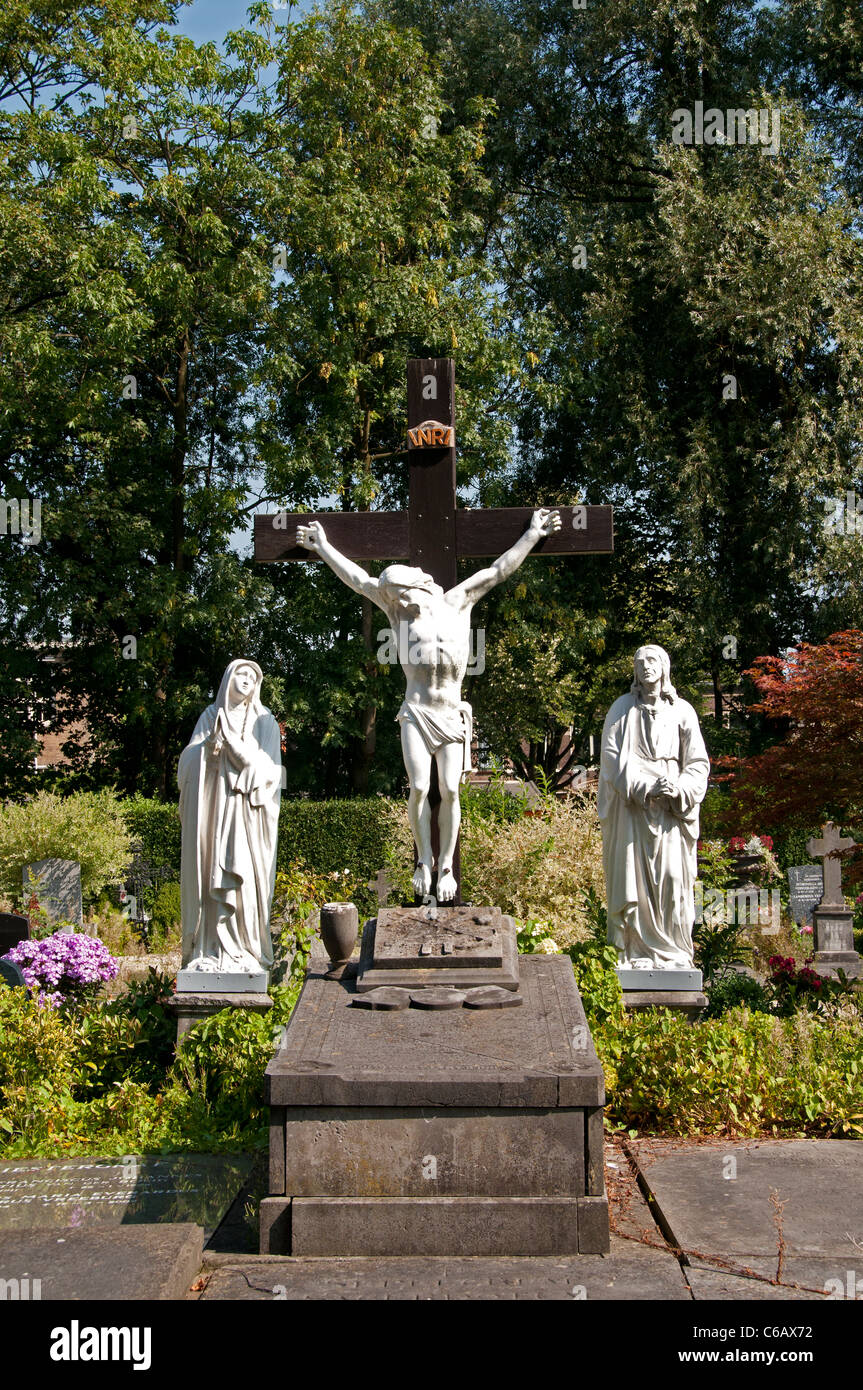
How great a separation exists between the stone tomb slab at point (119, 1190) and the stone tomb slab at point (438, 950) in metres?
1.09

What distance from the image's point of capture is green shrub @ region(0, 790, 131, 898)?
14453mm

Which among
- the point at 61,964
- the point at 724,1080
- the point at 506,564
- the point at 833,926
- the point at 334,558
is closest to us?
the point at 724,1080

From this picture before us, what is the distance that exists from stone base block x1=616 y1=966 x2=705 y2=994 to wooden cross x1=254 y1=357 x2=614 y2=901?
94.9 inches

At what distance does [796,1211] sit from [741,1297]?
0.83m

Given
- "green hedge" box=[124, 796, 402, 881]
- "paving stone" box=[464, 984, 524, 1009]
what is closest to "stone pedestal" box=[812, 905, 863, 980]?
"green hedge" box=[124, 796, 402, 881]

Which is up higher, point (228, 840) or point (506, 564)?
point (506, 564)

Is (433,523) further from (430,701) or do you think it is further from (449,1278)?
(449,1278)

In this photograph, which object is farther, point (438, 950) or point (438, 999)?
point (438, 950)

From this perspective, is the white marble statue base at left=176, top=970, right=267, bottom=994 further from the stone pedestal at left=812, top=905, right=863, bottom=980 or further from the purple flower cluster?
the stone pedestal at left=812, top=905, right=863, bottom=980

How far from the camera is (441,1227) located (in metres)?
4.70

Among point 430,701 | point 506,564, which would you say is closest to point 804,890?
point 506,564

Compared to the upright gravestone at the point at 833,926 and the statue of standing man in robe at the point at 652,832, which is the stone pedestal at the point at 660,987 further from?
the upright gravestone at the point at 833,926

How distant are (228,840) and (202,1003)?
927 millimetres

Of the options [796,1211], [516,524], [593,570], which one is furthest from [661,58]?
[796,1211]
